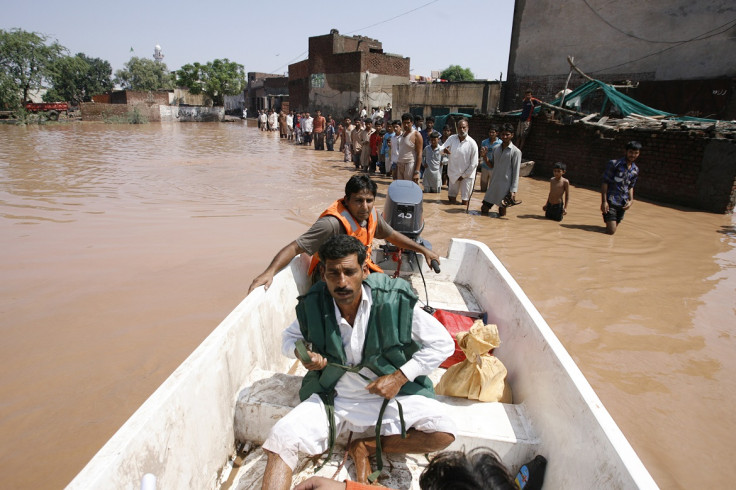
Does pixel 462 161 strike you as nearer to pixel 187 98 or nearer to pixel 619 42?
pixel 619 42

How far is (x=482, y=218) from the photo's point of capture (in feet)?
25.8

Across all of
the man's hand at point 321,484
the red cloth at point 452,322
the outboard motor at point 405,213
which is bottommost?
the red cloth at point 452,322

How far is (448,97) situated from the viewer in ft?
66.8

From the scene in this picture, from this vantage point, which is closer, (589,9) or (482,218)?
(482,218)

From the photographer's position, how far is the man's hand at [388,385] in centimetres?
194

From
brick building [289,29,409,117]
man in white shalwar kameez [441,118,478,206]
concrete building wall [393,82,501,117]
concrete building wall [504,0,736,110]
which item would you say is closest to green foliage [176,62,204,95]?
brick building [289,29,409,117]

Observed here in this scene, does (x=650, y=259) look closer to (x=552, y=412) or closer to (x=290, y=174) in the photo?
(x=552, y=412)

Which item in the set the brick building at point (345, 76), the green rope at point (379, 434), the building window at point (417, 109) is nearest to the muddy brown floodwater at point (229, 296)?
the green rope at point (379, 434)

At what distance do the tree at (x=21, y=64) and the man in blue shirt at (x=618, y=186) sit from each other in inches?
1647

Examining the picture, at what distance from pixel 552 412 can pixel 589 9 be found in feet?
58.7

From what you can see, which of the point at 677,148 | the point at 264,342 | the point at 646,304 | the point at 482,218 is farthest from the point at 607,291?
the point at 677,148

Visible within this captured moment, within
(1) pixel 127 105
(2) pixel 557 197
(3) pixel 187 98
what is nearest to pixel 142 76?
(3) pixel 187 98

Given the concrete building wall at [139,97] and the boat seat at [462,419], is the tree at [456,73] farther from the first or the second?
the boat seat at [462,419]

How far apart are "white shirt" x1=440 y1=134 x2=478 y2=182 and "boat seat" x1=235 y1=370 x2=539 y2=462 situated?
6.23 metres
